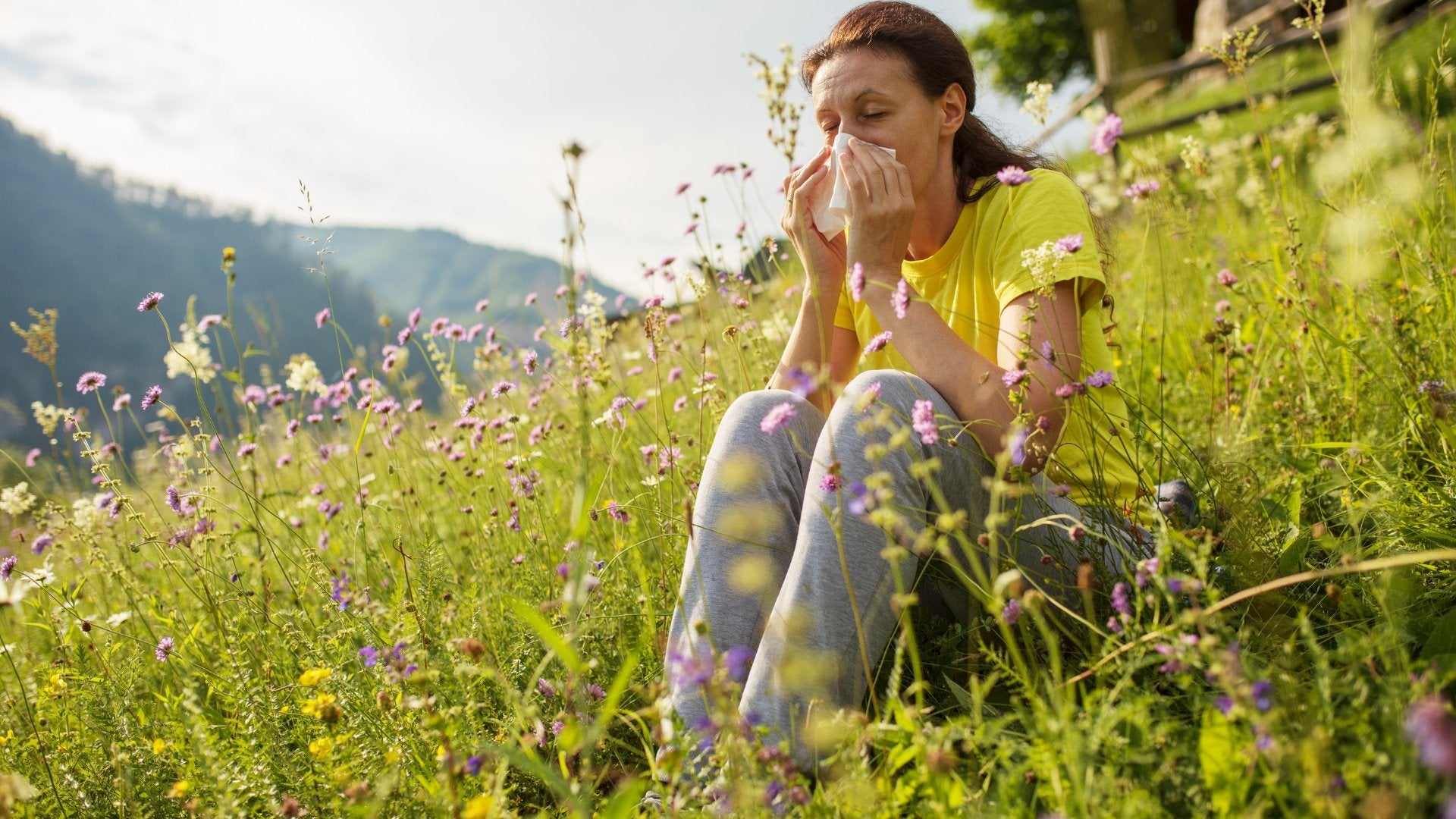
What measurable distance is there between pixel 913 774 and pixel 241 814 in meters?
0.94

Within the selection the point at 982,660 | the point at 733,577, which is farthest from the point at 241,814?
the point at 982,660

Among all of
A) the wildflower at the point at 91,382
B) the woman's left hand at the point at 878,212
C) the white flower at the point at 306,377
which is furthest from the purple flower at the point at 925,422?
the wildflower at the point at 91,382

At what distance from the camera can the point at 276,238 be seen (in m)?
97.8

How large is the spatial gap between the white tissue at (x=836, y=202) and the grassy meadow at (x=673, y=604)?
1.10 ft

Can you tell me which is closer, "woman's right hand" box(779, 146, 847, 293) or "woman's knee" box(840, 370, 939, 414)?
"woman's knee" box(840, 370, 939, 414)

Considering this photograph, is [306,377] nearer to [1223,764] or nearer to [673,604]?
[673,604]

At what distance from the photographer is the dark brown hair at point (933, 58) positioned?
1.87 m

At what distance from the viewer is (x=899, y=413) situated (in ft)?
4.31

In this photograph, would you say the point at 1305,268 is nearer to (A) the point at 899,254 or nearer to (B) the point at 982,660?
(A) the point at 899,254

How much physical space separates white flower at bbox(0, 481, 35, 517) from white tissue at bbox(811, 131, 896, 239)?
2.12 m

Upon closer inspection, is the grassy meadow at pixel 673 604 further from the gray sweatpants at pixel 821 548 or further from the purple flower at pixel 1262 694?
the gray sweatpants at pixel 821 548

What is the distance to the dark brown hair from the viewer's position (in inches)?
73.7

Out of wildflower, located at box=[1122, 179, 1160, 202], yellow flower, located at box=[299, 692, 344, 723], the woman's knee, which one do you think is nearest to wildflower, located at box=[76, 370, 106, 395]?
yellow flower, located at box=[299, 692, 344, 723]

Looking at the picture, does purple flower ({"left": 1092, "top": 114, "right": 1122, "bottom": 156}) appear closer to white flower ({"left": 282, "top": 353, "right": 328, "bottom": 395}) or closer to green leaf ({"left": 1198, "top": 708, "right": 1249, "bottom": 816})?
green leaf ({"left": 1198, "top": 708, "right": 1249, "bottom": 816})
